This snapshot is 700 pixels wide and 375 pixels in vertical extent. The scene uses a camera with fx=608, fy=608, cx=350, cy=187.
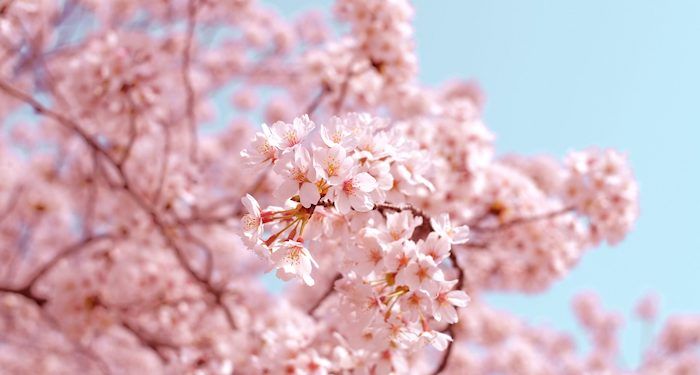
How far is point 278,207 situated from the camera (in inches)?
69.7

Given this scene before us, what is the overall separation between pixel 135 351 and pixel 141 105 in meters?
4.64

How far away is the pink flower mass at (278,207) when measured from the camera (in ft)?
5.97

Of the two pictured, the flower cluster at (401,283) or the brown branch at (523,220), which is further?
the brown branch at (523,220)

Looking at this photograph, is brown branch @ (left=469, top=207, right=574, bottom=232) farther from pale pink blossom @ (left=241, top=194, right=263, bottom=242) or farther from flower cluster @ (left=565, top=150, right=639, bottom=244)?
pale pink blossom @ (left=241, top=194, right=263, bottom=242)

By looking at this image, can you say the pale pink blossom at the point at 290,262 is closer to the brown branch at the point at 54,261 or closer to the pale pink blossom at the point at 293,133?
the pale pink blossom at the point at 293,133

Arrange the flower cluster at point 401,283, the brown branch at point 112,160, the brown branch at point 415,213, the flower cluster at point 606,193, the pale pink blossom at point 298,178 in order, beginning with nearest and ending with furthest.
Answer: the pale pink blossom at point 298,178 → the flower cluster at point 401,283 → the brown branch at point 415,213 → the brown branch at point 112,160 → the flower cluster at point 606,193

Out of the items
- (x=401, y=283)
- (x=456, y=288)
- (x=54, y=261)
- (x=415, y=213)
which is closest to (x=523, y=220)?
(x=456, y=288)

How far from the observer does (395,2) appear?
12.6 ft

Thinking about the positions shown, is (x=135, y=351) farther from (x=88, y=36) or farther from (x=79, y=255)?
(x=88, y=36)

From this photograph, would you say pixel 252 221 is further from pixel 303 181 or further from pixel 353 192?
pixel 353 192

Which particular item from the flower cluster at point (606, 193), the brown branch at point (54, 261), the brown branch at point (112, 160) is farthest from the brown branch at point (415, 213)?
the brown branch at point (54, 261)

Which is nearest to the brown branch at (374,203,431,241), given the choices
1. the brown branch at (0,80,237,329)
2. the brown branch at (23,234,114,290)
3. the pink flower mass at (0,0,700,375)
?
the pink flower mass at (0,0,700,375)

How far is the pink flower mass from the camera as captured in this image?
71.6 inches

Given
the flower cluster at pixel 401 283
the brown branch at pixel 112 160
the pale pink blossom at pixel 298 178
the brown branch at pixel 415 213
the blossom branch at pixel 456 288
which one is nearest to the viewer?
the pale pink blossom at pixel 298 178
